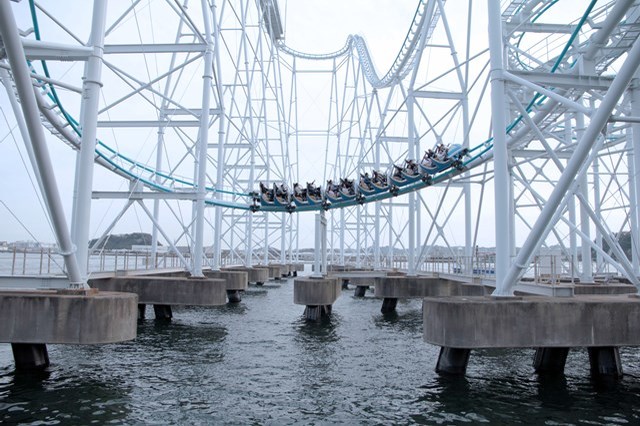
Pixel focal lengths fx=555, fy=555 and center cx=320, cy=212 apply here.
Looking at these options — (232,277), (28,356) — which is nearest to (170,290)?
(28,356)

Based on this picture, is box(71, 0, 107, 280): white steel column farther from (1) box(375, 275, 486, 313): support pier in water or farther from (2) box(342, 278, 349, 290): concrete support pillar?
(2) box(342, 278, 349, 290): concrete support pillar

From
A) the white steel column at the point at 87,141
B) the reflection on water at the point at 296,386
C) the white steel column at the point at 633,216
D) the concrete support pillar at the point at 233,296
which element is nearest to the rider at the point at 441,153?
the white steel column at the point at 633,216

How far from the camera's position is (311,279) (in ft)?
94.4

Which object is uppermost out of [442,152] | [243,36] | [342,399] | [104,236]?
[243,36]

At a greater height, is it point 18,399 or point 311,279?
point 311,279

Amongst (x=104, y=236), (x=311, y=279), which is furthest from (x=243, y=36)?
(x=104, y=236)

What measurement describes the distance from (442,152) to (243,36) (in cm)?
2206

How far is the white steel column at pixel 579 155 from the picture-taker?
9.95m

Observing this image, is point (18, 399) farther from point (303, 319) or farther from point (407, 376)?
point (303, 319)

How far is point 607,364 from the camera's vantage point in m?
15.1

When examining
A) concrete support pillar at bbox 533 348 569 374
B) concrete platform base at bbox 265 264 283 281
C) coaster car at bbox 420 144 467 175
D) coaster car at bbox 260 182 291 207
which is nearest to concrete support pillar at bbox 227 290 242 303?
coaster car at bbox 260 182 291 207

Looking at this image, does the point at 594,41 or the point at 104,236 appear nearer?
the point at 594,41

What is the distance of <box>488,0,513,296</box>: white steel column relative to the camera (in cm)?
1423

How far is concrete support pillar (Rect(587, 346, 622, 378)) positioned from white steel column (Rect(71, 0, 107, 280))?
1390 cm
